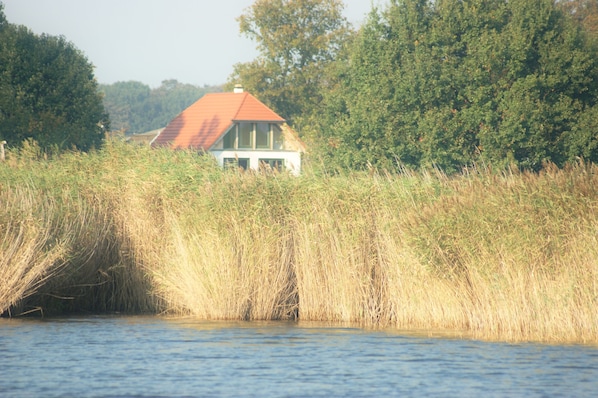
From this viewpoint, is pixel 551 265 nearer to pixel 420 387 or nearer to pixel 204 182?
pixel 420 387

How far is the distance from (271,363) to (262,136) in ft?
171

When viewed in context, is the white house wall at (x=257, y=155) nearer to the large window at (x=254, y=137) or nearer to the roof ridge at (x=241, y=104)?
the large window at (x=254, y=137)

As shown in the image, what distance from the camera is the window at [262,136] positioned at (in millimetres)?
64250

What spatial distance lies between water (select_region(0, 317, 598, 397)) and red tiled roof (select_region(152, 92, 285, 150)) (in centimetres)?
4637

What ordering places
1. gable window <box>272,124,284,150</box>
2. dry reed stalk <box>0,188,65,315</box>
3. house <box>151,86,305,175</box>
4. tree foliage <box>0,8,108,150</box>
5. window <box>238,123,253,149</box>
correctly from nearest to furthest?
dry reed stalk <box>0,188,65,315</box>, tree foliage <box>0,8,108,150</box>, house <box>151,86,305,175</box>, window <box>238,123,253,149</box>, gable window <box>272,124,284,150</box>

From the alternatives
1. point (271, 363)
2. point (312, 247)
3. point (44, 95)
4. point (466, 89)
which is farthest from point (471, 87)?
point (271, 363)

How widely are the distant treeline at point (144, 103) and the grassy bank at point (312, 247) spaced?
424 feet

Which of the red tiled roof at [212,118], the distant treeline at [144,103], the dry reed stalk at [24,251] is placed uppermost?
the distant treeline at [144,103]

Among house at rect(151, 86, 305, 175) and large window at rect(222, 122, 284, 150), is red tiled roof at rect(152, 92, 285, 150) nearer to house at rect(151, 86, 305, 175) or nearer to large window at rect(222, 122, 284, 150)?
house at rect(151, 86, 305, 175)

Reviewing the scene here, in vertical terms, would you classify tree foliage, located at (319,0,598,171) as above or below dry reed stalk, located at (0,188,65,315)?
above

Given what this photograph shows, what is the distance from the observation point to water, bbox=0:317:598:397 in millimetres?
11367

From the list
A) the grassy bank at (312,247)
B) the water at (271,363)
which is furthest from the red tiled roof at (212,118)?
the water at (271,363)

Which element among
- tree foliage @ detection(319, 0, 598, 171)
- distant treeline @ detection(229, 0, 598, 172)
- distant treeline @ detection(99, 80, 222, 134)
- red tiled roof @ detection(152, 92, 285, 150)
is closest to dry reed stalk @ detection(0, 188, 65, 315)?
distant treeline @ detection(229, 0, 598, 172)

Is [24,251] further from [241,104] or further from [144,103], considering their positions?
[144,103]
